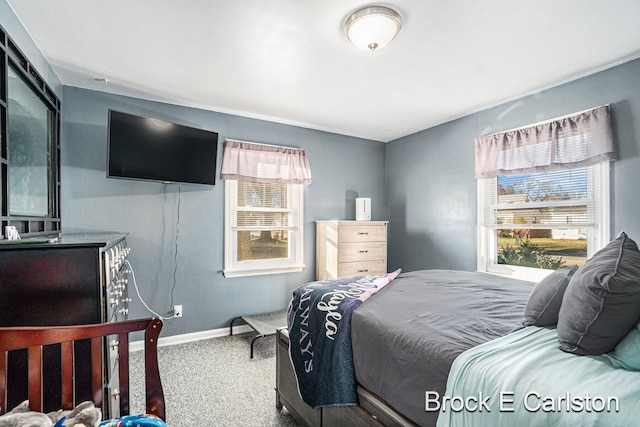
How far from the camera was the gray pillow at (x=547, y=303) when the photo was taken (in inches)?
51.7

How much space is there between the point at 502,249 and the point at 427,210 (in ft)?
3.27

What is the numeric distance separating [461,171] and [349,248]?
1582 mm

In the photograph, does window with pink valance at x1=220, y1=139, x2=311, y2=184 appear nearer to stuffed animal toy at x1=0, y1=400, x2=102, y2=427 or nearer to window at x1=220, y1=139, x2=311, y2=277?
window at x1=220, y1=139, x2=311, y2=277

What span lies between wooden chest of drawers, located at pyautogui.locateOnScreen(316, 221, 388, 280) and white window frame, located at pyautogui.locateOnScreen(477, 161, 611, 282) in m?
1.16

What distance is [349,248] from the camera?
3.84 meters

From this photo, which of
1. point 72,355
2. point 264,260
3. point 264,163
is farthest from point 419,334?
point 264,163

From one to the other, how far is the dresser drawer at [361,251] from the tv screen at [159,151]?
1.69 meters

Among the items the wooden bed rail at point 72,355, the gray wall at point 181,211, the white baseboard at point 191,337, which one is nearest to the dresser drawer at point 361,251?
the gray wall at point 181,211

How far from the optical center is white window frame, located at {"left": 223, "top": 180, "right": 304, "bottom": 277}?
11.6ft

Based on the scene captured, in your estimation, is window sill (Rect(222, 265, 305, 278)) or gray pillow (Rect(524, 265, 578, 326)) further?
window sill (Rect(222, 265, 305, 278))

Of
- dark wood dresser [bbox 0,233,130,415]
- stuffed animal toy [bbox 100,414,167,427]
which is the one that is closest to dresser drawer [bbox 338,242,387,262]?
dark wood dresser [bbox 0,233,130,415]

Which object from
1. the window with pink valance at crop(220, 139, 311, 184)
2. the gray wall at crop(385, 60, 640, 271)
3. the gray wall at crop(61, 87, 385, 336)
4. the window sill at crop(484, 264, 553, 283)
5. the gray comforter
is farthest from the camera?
the window with pink valance at crop(220, 139, 311, 184)

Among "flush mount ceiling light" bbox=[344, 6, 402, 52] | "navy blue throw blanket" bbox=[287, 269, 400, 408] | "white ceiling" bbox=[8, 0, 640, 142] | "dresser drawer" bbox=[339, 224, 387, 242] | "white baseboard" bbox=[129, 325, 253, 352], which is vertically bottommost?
"white baseboard" bbox=[129, 325, 253, 352]

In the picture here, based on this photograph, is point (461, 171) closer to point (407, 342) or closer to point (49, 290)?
point (407, 342)
